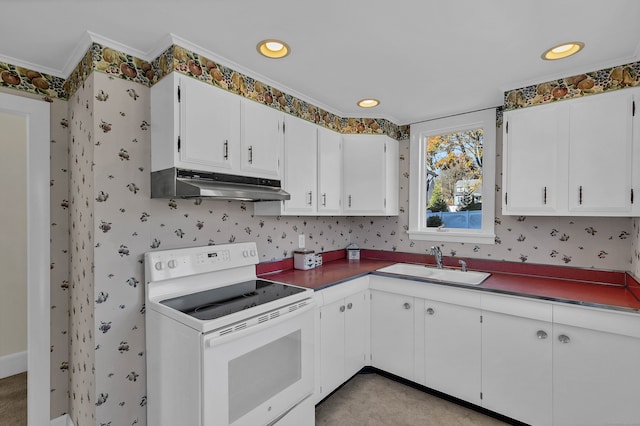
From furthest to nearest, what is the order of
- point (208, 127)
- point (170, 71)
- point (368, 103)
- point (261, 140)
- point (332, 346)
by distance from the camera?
1. point (368, 103)
2. point (332, 346)
3. point (261, 140)
4. point (208, 127)
5. point (170, 71)

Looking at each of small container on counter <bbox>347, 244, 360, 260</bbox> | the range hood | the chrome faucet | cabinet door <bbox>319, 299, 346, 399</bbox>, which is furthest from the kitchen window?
the range hood

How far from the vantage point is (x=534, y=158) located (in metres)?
2.20

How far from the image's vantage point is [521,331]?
198 centimetres

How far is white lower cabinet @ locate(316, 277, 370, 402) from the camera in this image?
224 cm

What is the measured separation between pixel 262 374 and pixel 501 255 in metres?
2.17

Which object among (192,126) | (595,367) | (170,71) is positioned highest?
(170,71)

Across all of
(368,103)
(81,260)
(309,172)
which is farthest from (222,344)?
(368,103)

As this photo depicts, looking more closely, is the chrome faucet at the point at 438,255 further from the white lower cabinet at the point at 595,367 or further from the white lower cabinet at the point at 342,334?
the white lower cabinet at the point at 595,367

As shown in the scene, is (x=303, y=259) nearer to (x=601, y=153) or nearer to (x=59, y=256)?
(x=59, y=256)

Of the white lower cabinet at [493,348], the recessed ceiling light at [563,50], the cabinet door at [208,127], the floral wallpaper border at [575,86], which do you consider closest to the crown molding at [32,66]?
the cabinet door at [208,127]

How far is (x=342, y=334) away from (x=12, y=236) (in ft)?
10.5

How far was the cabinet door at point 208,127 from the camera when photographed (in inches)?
67.7

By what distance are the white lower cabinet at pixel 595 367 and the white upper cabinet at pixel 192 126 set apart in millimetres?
2281

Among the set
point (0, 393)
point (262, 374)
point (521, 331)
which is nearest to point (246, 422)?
point (262, 374)
